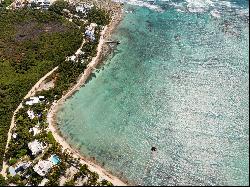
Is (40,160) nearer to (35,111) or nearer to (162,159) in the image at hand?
(35,111)

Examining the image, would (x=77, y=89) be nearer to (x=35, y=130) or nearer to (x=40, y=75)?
(x=40, y=75)

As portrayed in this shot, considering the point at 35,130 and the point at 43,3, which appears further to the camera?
the point at 43,3

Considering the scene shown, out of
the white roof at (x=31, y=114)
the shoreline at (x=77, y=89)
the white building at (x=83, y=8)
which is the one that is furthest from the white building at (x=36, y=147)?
the white building at (x=83, y=8)

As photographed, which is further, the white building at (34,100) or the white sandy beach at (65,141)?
the white building at (34,100)

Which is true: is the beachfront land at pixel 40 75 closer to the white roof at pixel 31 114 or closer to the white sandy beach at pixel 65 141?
the white roof at pixel 31 114

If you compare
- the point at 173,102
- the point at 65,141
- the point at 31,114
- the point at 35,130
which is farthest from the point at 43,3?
the point at 173,102

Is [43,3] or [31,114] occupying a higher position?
[43,3]

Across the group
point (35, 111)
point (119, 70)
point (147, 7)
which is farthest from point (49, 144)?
point (147, 7)
